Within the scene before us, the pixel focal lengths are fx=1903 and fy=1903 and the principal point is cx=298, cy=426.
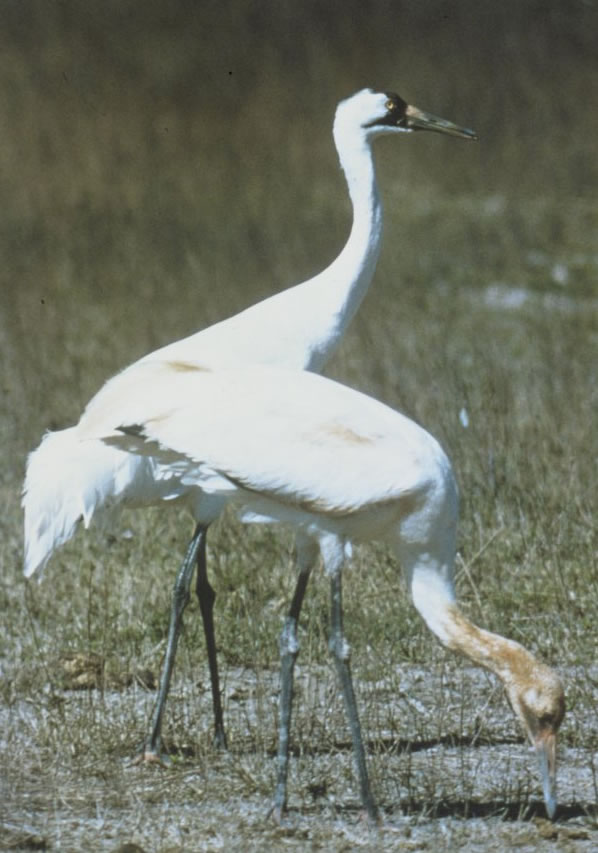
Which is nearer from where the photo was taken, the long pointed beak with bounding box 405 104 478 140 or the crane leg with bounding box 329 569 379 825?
the crane leg with bounding box 329 569 379 825

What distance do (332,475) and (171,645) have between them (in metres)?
1.03

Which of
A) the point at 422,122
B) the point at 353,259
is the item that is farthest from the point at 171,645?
the point at 422,122

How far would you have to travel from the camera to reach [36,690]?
5.89 metres

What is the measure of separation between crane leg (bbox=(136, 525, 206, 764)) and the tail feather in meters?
0.28

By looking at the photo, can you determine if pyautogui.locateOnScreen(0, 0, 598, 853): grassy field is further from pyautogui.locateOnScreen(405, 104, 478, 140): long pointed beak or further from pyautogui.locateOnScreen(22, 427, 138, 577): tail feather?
pyautogui.locateOnScreen(405, 104, 478, 140): long pointed beak

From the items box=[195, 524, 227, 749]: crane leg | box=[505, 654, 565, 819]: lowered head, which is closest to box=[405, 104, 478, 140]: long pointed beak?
box=[195, 524, 227, 749]: crane leg

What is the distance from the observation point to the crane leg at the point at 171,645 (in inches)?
211

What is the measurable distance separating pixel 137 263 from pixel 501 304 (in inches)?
108

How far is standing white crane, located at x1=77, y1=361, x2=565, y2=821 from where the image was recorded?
479 cm

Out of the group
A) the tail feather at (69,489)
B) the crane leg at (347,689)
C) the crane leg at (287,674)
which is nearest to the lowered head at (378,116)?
the tail feather at (69,489)

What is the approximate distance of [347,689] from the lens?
16.5 ft

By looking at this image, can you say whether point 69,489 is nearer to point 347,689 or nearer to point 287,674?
point 287,674

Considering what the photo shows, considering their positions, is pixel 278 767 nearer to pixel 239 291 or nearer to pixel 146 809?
pixel 146 809

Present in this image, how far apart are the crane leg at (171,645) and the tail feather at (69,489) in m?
0.28
